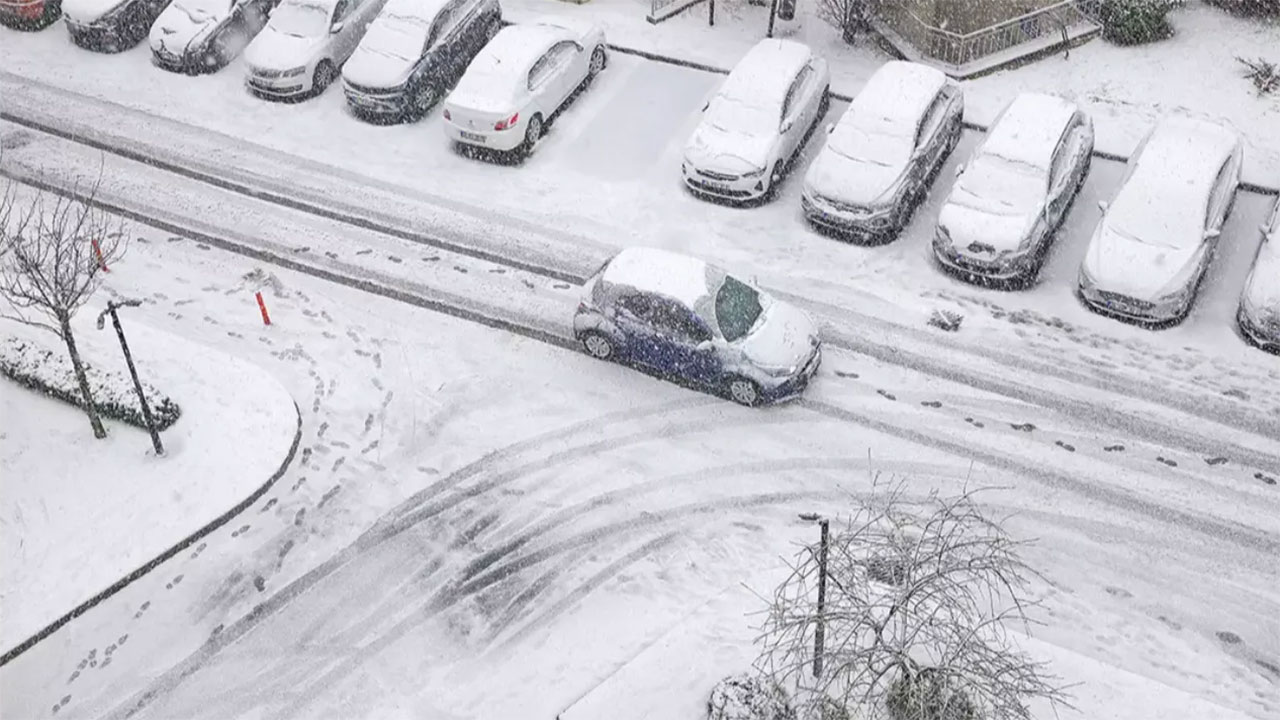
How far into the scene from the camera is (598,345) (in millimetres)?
16547

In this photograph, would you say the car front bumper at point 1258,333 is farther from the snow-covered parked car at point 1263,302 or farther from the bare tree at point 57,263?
the bare tree at point 57,263

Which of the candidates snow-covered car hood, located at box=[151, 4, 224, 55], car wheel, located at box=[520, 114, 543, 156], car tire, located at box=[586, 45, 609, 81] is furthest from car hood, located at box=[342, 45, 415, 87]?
snow-covered car hood, located at box=[151, 4, 224, 55]

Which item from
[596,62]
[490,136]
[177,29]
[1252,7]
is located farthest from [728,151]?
[1252,7]

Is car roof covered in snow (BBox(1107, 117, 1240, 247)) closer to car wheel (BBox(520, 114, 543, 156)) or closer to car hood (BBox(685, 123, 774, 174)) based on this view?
car hood (BBox(685, 123, 774, 174))

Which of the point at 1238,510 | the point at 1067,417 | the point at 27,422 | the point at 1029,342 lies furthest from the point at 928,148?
the point at 27,422

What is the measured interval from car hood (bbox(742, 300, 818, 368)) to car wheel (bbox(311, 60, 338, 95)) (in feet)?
35.7

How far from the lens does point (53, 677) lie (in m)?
13.0

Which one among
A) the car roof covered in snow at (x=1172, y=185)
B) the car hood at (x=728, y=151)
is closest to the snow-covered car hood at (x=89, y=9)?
the car hood at (x=728, y=151)

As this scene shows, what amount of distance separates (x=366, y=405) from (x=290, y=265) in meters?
3.55

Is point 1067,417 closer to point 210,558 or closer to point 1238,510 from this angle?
point 1238,510

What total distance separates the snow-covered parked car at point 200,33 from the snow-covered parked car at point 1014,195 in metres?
14.5

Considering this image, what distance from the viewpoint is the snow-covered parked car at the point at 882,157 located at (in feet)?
59.8

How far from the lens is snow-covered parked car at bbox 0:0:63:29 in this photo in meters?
24.2

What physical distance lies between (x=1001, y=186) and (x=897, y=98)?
2488 mm
